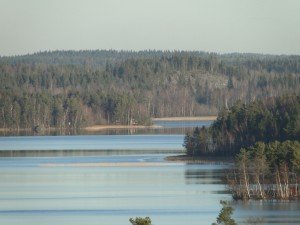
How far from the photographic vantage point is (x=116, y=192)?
2965 inches

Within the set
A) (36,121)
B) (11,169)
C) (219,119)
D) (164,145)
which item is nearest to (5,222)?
(11,169)

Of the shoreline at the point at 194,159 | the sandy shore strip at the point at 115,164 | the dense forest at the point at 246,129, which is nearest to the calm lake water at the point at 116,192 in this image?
the sandy shore strip at the point at 115,164

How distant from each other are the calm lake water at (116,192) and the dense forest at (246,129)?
13.7ft

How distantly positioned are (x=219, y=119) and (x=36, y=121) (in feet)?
284

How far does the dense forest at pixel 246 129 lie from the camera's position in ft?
346

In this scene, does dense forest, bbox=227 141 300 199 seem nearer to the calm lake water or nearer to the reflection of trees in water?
the calm lake water

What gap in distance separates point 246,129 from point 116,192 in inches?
1430

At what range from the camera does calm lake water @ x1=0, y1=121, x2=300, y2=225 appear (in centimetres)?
6032

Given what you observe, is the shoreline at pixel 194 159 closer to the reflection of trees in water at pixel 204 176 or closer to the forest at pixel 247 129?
the forest at pixel 247 129

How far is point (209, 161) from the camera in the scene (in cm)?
10050

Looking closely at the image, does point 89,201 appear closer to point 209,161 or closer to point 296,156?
point 296,156

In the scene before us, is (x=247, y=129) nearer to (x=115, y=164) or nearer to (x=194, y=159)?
(x=194, y=159)

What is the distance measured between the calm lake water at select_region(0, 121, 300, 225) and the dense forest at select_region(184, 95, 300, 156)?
4.18 m

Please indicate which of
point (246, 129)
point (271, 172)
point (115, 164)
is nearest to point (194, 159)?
point (115, 164)
